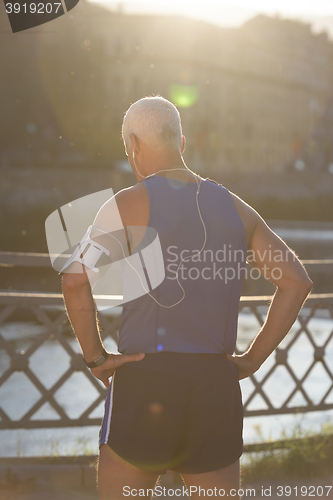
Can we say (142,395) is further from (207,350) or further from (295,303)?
(295,303)

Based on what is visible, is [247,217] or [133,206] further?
[247,217]

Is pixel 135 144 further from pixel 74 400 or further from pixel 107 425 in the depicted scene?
pixel 74 400

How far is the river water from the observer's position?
429 centimetres

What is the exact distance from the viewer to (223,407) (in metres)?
1.84

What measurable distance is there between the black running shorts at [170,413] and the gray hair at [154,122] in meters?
0.64

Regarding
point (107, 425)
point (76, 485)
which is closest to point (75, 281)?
point (107, 425)

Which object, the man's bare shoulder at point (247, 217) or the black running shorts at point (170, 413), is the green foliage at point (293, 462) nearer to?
the black running shorts at point (170, 413)

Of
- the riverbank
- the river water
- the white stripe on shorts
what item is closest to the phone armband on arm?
the white stripe on shorts

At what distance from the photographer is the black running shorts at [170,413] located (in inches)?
70.2

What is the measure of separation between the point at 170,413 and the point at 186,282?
39 cm

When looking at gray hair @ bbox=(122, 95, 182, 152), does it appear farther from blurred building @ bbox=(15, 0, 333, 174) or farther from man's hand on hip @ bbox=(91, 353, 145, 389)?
blurred building @ bbox=(15, 0, 333, 174)

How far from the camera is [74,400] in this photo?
5562 millimetres

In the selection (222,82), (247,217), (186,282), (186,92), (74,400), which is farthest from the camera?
(222,82)

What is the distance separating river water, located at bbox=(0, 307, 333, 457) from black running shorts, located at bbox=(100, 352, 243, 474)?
85.1 inches
